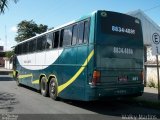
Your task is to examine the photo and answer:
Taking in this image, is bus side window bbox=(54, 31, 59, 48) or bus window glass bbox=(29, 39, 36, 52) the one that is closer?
bus side window bbox=(54, 31, 59, 48)

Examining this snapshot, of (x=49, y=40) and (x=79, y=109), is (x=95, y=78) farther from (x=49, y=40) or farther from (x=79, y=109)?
(x=49, y=40)

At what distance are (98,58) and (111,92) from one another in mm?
1373

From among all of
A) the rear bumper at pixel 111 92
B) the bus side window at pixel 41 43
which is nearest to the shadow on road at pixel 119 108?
the rear bumper at pixel 111 92

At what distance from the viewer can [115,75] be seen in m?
11.3

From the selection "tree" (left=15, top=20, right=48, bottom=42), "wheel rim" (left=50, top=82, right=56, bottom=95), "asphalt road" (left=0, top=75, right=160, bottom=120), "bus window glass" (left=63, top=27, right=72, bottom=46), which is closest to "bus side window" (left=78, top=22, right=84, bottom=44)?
"bus window glass" (left=63, top=27, right=72, bottom=46)

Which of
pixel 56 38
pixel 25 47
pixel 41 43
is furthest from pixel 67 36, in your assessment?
pixel 25 47

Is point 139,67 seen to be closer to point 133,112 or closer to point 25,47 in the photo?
point 133,112

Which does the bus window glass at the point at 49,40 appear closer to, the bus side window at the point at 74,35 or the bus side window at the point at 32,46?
the bus side window at the point at 32,46

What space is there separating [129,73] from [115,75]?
31.3 inches

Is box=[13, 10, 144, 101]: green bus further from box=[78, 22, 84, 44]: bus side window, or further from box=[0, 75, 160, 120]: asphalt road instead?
box=[0, 75, 160, 120]: asphalt road

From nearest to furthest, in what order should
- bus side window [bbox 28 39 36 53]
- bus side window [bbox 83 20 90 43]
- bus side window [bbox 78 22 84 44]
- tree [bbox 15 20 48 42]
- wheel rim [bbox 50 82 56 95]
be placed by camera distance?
bus side window [bbox 83 20 90 43], bus side window [bbox 78 22 84 44], wheel rim [bbox 50 82 56 95], bus side window [bbox 28 39 36 53], tree [bbox 15 20 48 42]

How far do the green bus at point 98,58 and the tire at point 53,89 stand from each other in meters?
0.05

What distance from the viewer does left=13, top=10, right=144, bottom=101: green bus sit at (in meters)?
10.9

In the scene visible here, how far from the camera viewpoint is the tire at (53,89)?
1396cm
